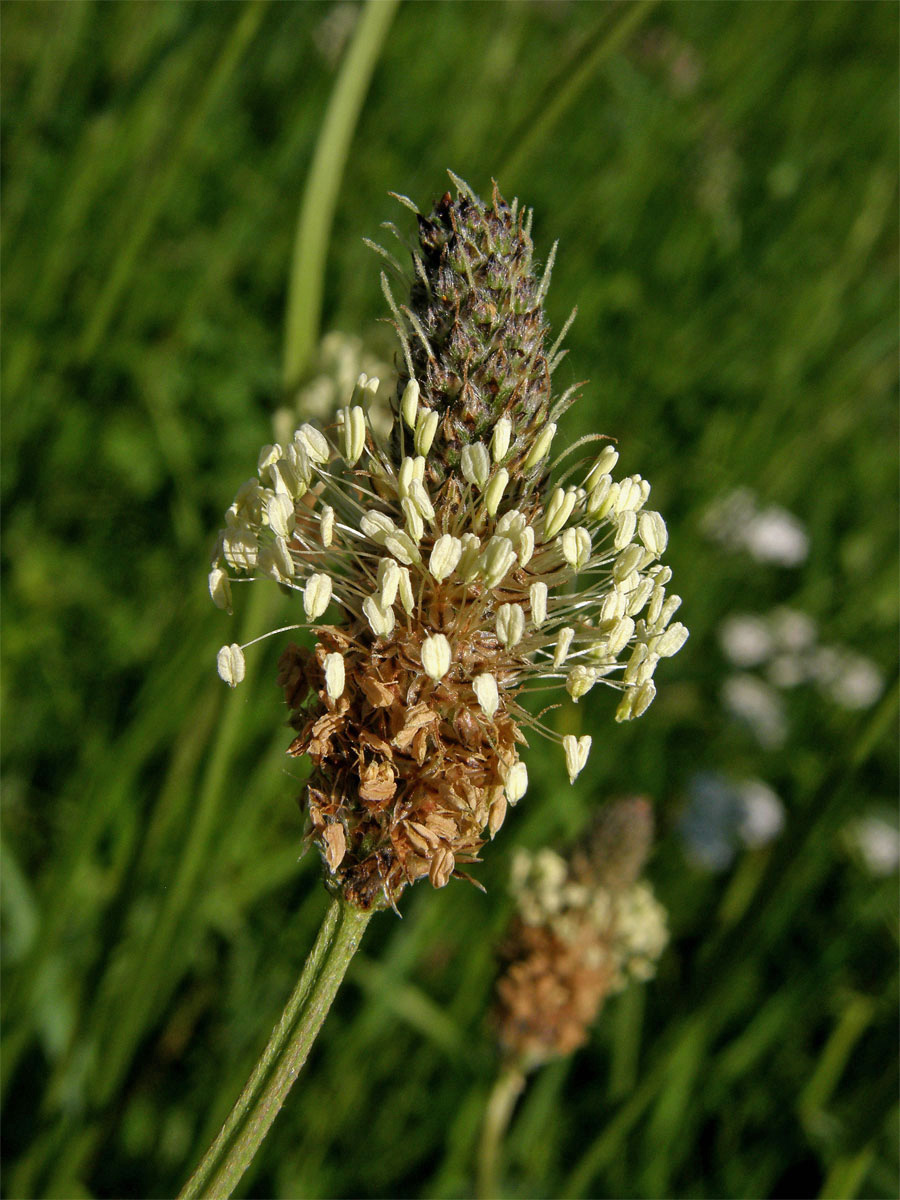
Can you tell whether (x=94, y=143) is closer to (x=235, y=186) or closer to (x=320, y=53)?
(x=235, y=186)

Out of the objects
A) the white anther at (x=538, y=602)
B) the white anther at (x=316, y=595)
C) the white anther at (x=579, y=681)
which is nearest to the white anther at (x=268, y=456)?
the white anther at (x=316, y=595)

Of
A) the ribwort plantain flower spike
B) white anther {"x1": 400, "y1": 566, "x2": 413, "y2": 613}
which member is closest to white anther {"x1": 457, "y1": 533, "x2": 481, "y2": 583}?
the ribwort plantain flower spike

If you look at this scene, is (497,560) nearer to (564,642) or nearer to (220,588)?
(564,642)

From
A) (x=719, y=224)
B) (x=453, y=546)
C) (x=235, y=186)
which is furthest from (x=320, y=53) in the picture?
(x=453, y=546)

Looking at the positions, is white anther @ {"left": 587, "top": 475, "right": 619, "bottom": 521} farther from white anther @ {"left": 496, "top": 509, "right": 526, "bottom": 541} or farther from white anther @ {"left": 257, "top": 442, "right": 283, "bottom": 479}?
white anther @ {"left": 257, "top": 442, "right": 283, "bottom": 479}

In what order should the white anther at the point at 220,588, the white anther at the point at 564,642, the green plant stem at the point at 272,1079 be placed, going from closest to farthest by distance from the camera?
1. the green plant stem at the point at 272,1079
2. the white anther at the point at 564,642
3. the white anther at the point at 220,588

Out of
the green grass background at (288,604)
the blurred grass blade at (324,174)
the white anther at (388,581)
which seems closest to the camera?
the white anther at (388,581)

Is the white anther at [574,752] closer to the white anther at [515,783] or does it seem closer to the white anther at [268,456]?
the white anther at [515,783]
